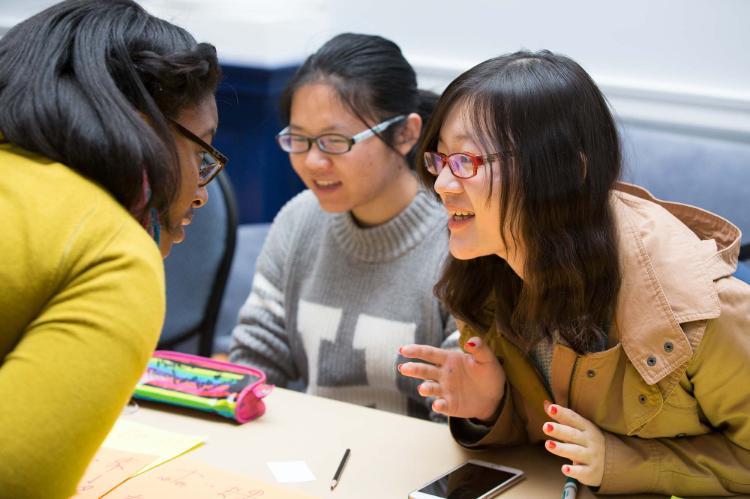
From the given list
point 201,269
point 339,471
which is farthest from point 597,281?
point 201,269

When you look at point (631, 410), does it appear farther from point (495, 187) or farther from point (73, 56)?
point (73, 56)

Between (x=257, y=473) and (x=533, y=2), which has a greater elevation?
(x=533, y=2)

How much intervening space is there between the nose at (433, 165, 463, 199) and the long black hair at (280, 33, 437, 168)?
0.66 metres

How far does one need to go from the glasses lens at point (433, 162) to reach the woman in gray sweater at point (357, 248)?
0.56 metres

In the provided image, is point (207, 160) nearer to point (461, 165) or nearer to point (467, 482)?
point (461, 165)

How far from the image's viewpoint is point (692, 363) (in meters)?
1.28

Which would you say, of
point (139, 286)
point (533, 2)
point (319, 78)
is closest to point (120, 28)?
point (139, 286)

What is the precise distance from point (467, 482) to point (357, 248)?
2.80ft

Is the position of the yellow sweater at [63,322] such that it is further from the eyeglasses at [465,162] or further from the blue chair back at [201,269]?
the blue chair back at [201,269]

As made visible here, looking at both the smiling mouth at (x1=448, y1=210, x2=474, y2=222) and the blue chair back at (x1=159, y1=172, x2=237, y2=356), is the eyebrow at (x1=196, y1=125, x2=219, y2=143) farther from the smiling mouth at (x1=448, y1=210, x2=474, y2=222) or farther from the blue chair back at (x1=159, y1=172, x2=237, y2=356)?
the blue chair back at (x1=159, y1=172, x2=237, y2=356)

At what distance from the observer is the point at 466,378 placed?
1.49 metres

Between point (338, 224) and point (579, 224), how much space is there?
0.91m

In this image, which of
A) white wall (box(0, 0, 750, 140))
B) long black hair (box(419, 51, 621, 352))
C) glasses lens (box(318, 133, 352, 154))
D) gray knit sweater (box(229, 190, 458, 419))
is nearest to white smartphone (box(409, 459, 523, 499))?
long black hair (box(419, 51, 621, 352))

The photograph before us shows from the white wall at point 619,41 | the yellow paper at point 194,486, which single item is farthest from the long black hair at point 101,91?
the white wall at point 619,41
